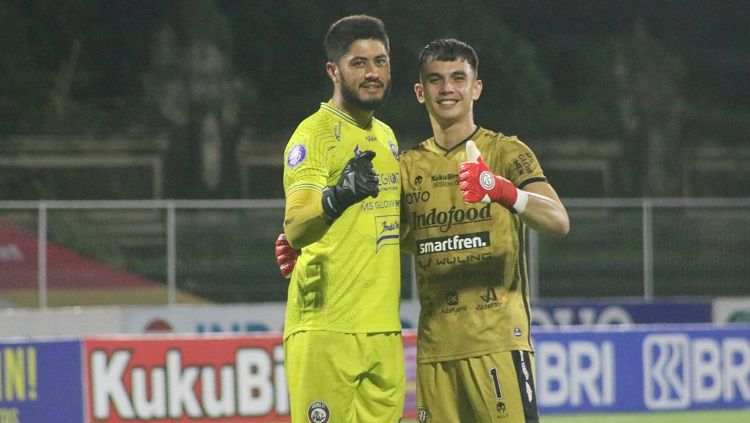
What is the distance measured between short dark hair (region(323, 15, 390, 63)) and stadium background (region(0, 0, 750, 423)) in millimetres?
6456

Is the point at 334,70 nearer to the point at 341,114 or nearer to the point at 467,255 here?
the point at 341,114

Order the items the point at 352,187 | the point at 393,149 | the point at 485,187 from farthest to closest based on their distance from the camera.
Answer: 1. the point at 393,149
2. the point at 485,187
3. the point at 352,187

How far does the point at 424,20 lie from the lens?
95.1 feet

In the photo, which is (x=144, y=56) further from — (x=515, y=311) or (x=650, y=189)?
(x=515, y=311)

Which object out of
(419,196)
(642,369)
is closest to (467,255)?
(419,196)

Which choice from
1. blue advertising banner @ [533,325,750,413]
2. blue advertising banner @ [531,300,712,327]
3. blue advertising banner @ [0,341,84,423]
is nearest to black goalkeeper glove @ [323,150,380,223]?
blue advertising banner @ [0,341,84,423]

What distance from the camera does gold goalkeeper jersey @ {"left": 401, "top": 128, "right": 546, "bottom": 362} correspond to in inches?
216

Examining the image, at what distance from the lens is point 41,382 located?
10.9 meters

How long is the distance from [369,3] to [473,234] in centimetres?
2379

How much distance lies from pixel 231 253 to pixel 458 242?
13770 millimetres

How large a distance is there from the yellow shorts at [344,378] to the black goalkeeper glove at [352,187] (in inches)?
23.2

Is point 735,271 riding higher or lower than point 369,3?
lower

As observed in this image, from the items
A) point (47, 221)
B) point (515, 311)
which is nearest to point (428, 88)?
point (515, 311)

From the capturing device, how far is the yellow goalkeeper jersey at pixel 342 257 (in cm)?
515
